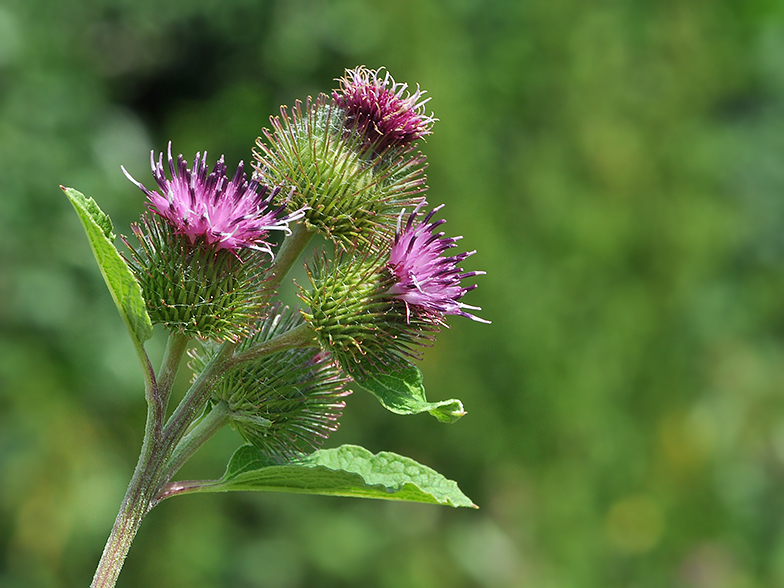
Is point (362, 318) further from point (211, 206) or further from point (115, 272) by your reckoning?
point (115, 272)

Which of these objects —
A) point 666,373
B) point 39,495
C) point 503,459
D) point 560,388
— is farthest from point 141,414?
point 666,373

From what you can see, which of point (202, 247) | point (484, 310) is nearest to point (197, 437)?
point (202, 247)

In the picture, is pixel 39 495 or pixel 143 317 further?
pixel 39 495

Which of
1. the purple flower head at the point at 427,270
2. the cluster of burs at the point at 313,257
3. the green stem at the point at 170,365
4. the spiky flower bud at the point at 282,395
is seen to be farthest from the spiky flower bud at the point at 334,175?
the green stem at the point at 170,365

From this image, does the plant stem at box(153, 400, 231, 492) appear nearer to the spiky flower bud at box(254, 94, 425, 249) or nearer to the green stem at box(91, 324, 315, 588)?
the green stem at box(91, 324, 315, 588)

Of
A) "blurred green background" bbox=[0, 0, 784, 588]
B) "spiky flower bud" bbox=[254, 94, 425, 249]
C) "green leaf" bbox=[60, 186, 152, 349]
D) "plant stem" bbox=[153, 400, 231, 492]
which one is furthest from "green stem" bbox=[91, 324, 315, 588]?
"blurred green background" bbox=[0, 0, 784, 588]

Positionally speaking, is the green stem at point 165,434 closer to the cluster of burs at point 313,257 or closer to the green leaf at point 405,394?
the cluster of burs at point 313,257

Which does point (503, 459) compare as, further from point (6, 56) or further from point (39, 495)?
point (6, 56)

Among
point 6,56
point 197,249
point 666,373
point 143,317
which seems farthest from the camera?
point 666,373
